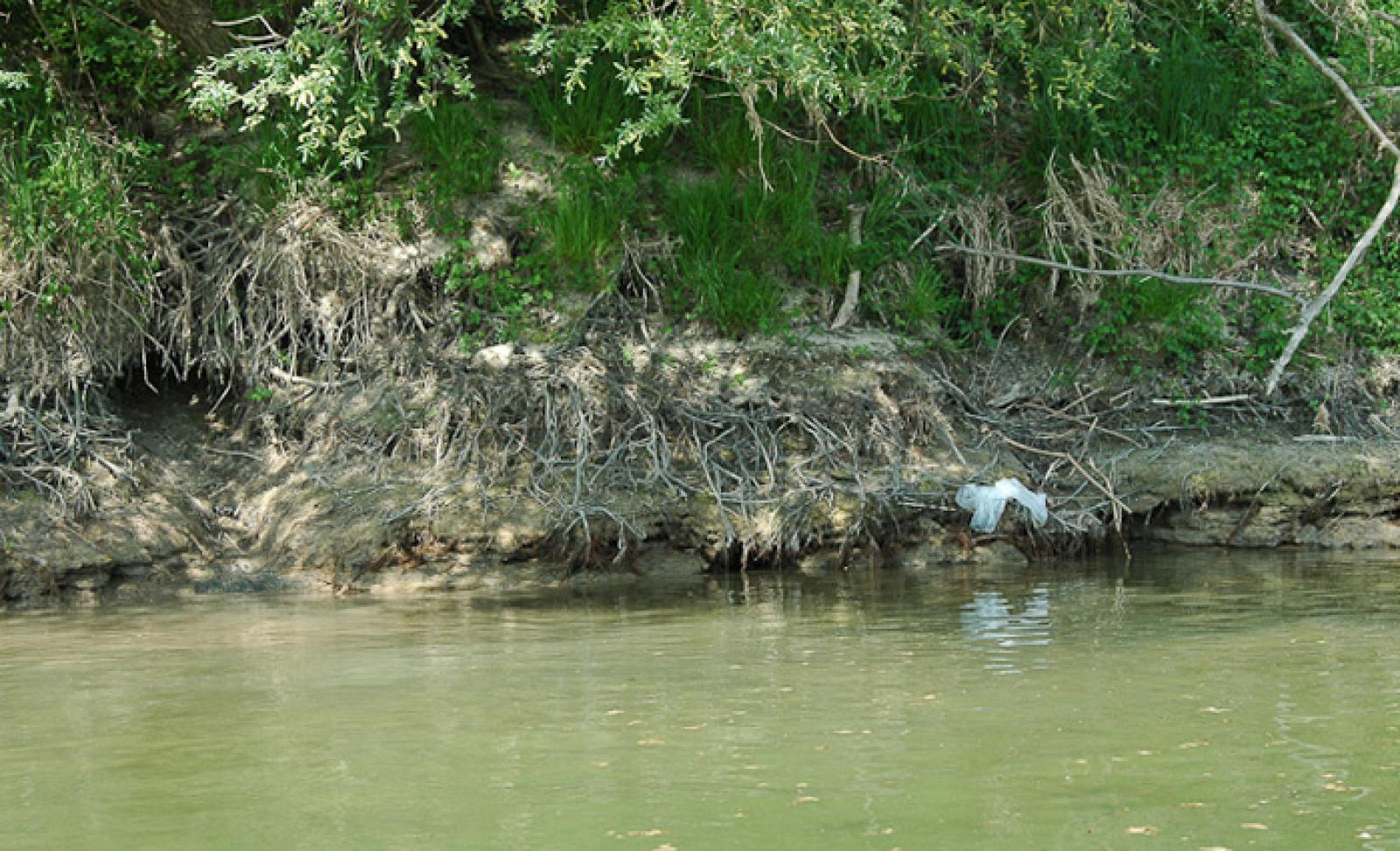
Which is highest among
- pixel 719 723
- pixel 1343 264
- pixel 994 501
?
pixel 1343 264

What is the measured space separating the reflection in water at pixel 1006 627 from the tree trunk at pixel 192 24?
585 cm

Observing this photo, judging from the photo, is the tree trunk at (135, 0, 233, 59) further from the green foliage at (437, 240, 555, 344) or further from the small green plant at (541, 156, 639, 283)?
the small green plant at (541, 156, 639, 283)

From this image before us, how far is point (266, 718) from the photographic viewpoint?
18.6ft

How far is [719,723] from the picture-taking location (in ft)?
18.1

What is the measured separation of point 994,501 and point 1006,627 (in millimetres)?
2418

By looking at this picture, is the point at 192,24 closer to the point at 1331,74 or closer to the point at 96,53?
the point at 96,53

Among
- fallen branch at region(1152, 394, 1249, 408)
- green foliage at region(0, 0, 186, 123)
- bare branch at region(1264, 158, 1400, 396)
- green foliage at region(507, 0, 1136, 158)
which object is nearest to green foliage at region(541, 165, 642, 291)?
green foliage at region(507, 0, 1136, 158)

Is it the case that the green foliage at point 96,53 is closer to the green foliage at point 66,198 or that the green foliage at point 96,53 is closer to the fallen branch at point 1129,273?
the green foliage at point 66,198

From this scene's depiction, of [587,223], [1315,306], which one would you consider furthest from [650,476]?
[1315,306]

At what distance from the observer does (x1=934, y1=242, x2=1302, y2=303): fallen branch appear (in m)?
9.37

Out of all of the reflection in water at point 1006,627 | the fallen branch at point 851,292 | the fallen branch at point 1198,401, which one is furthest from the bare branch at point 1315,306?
the fallen branch at point 851,292

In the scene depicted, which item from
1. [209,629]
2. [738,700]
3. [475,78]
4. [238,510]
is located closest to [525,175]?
[475,78]

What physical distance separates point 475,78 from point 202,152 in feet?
6.25

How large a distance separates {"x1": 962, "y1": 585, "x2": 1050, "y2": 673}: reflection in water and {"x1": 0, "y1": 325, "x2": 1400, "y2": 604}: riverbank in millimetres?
1514
